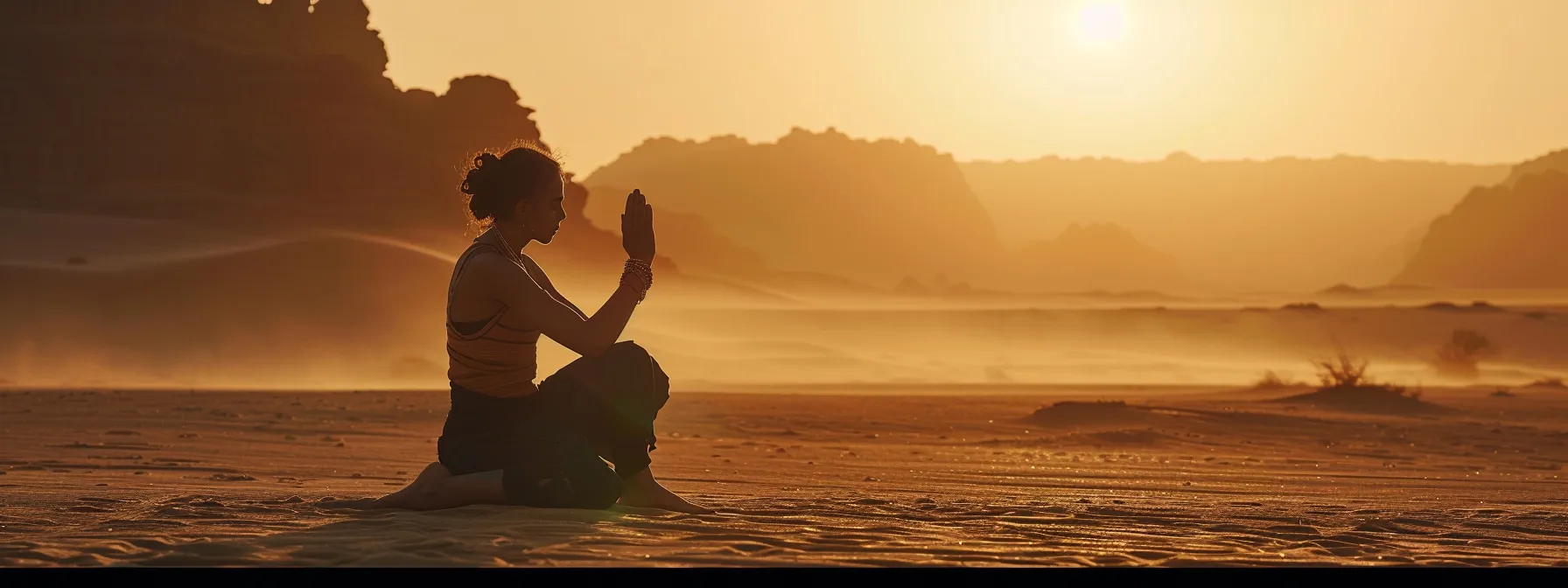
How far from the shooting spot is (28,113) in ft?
336

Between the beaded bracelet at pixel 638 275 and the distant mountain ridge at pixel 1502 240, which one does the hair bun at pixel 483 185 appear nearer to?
the beaded bracelet at pixel 638 275

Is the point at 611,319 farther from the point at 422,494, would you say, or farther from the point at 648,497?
the point at 422,494

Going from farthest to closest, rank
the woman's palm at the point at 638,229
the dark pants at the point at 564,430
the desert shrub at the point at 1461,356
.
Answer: the desert shrub at the point at 1461,356, the woman's palm at the point at 638,229, the dark pants at the point at 564,430

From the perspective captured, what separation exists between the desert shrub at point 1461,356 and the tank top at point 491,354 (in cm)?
3877

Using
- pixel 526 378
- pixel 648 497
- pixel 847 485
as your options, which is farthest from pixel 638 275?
pixel 847 485

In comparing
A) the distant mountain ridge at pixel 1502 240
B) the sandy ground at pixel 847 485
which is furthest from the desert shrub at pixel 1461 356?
the distant mountain ridge at pixel 1502 240

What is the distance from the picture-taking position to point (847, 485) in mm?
10156

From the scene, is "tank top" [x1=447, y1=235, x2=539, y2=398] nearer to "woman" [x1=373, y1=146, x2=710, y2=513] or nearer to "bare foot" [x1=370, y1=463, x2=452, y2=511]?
"woman" [x1=373, y1=146, x2=710, y2=513]

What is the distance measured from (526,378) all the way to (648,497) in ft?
2.07

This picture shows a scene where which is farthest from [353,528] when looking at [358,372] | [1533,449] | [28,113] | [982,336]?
[28,113]

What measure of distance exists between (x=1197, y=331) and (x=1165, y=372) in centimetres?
2975

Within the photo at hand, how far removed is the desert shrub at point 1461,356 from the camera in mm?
40969

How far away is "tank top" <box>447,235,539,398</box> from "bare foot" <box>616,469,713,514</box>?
0.52 m
